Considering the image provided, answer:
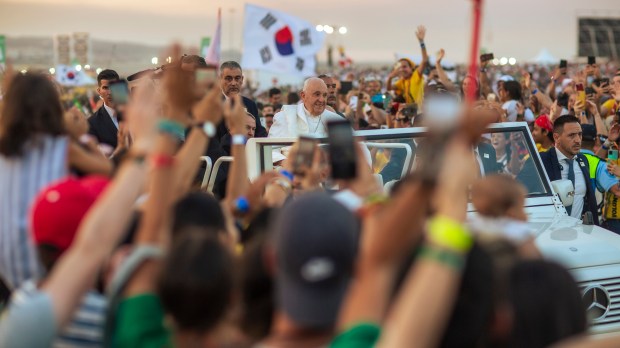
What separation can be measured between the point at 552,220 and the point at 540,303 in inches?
171

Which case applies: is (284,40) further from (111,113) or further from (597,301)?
(597,301)

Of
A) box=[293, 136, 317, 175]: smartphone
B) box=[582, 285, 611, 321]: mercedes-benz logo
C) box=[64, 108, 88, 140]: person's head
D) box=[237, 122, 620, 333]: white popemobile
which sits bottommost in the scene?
box=[582, 285, 611, 321]: mercedes-benz logo

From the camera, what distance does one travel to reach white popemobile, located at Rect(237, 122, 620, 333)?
5.77 metres

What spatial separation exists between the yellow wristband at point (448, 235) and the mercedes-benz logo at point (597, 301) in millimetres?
3845

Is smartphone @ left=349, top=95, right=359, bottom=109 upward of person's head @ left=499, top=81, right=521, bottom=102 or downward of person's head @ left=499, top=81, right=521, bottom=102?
downward

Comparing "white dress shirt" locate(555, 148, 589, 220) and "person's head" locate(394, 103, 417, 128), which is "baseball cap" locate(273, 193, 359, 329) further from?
"person's head" locate(394, 103, 417, 128)

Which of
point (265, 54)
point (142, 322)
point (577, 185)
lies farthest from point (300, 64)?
point (142, 322)

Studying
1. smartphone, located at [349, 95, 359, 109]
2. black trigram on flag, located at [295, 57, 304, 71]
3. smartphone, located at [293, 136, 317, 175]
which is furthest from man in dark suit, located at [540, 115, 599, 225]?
smartphone, located at [349, 95, 359, 109]

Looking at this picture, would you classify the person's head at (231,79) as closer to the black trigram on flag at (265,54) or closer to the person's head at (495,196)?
the black trigram on flag at (265,54)

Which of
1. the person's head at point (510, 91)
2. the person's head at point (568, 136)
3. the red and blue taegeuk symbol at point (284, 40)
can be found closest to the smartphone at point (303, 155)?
the person's head at point (568, 136)

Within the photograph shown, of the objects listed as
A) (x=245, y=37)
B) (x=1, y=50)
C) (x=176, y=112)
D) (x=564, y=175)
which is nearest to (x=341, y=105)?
(x=245, y=37)

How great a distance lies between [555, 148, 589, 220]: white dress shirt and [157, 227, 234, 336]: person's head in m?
6.08

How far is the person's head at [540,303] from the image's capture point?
8.70 feet

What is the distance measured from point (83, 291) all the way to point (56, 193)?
44cm
